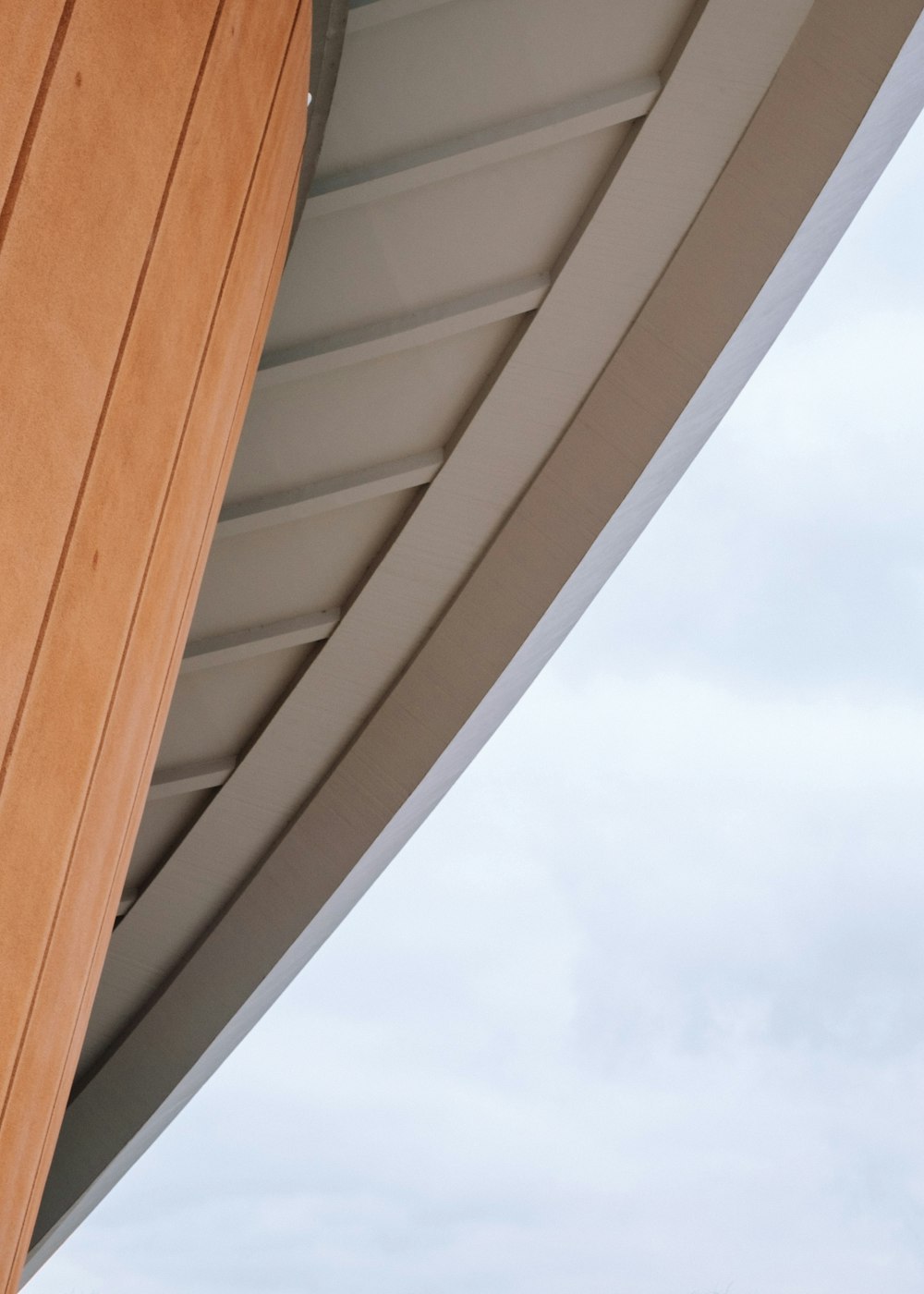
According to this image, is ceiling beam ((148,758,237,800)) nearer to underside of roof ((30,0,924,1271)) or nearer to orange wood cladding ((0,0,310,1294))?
underside of roof ((30,0,924,1271))

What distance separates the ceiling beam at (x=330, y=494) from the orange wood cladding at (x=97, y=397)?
9.40 feet

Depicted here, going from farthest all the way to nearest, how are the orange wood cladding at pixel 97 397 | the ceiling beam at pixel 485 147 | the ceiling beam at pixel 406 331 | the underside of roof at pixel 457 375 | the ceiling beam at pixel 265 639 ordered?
the ceiling beam at pixel 265 639, the ceiling beam at pixel 406 331, the ceiling beam at pixel 485 147, the underside of roof at pixel 457 375, the orange wood cladding at pixel 97 397

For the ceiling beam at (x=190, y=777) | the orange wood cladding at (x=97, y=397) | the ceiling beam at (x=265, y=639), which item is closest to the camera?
the orange wood cladding at (x=97, y=397)

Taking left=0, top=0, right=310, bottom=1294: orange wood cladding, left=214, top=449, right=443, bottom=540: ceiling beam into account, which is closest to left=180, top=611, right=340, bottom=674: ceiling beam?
left=214, top=449, right=443, bottom=540: ceiling beam

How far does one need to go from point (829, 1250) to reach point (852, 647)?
84409 mm

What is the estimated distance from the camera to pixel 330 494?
581 cm

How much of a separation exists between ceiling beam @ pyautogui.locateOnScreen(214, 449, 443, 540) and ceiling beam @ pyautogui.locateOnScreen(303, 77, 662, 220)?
1.29 meters

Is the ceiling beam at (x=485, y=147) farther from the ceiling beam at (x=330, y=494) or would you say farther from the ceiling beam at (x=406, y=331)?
the ceiling beam at (x=330, y=494)

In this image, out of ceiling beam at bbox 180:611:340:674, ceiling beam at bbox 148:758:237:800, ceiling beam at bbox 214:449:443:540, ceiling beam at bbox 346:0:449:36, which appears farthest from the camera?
ceiling beam at bbox 148:758:237:800

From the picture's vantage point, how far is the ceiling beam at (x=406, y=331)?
204 inches

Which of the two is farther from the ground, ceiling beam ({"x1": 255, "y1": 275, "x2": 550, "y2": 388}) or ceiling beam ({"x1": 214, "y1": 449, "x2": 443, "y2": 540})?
ceiling beam ({"x1": 255, "y1": 275, "x2": 550, "y2": 388})

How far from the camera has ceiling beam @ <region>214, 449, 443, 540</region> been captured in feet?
18.8

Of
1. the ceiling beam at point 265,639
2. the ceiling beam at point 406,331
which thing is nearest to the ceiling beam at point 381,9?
the ceiling beam at point 406,331

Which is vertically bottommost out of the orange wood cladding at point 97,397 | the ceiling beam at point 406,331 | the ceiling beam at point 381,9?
the orange wood cladding at point 97,397
